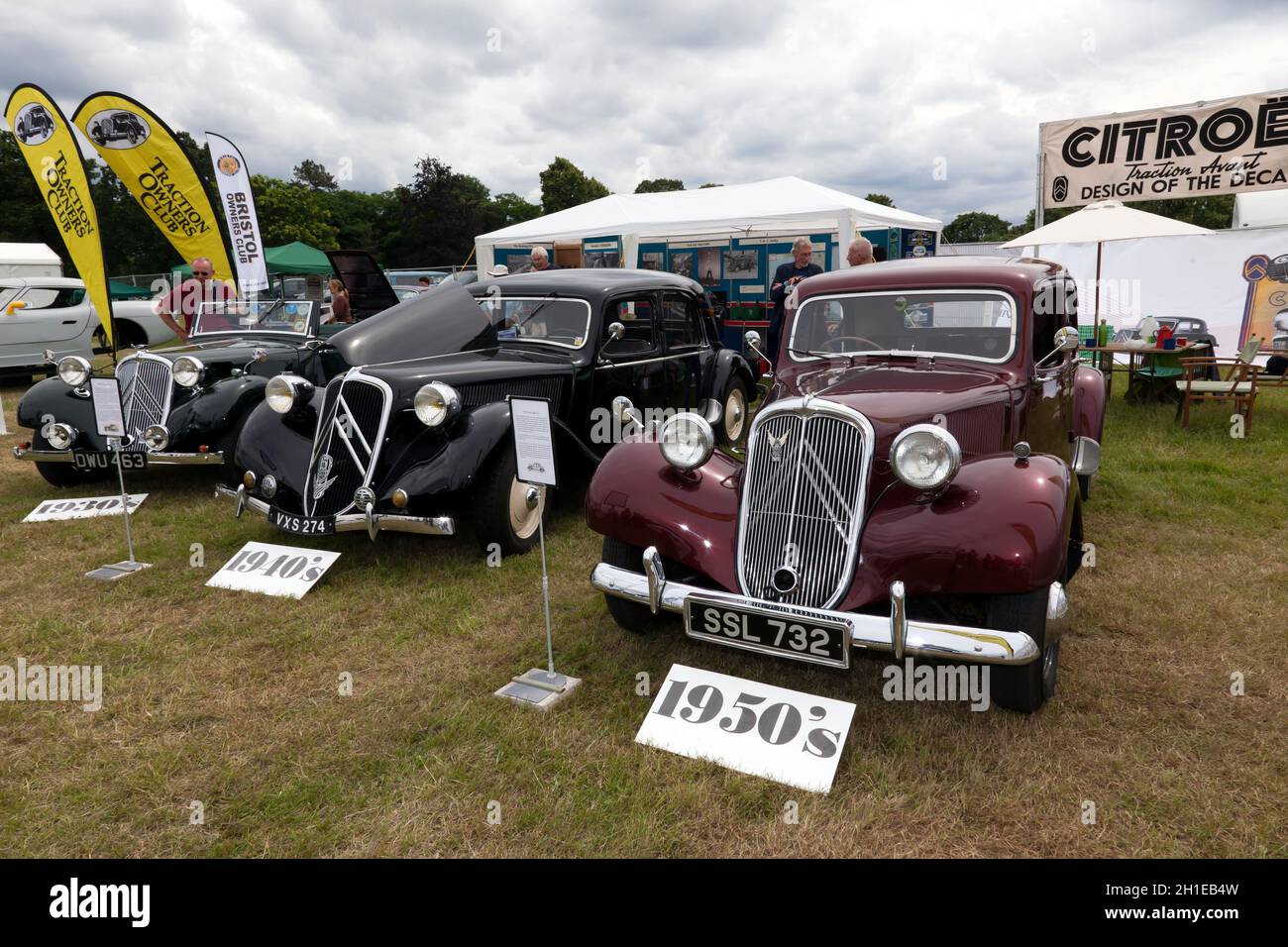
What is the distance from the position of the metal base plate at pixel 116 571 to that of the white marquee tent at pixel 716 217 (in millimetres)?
9639

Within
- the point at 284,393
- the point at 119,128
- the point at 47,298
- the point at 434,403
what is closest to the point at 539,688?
the point at 434,403

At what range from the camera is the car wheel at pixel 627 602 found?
3457mm

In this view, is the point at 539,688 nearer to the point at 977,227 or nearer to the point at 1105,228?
the point at 1105,228

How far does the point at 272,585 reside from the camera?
173 inches

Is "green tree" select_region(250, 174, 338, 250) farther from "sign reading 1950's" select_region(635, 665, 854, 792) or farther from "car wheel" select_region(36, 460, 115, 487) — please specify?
"sign reading 1950's" select_region(635, 665, 854, 792)

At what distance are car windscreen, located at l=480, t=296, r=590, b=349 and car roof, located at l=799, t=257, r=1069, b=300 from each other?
6.10 feet

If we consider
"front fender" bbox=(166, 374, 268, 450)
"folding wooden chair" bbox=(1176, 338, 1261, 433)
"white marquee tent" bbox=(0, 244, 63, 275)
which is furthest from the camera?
"white marquee tent" bbox=(0, 244, 63, 275)

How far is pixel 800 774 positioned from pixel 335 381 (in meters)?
3.51

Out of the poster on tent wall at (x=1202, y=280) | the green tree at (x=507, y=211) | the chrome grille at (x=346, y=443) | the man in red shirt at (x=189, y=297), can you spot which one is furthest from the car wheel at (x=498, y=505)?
the green tree at (x=507, y=211)

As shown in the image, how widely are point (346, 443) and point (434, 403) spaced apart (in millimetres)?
561

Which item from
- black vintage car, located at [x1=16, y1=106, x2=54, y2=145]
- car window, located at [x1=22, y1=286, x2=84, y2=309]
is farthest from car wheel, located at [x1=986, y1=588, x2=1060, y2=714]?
car window, located at [x1=22, y1=286, x2=84, y2=309]
